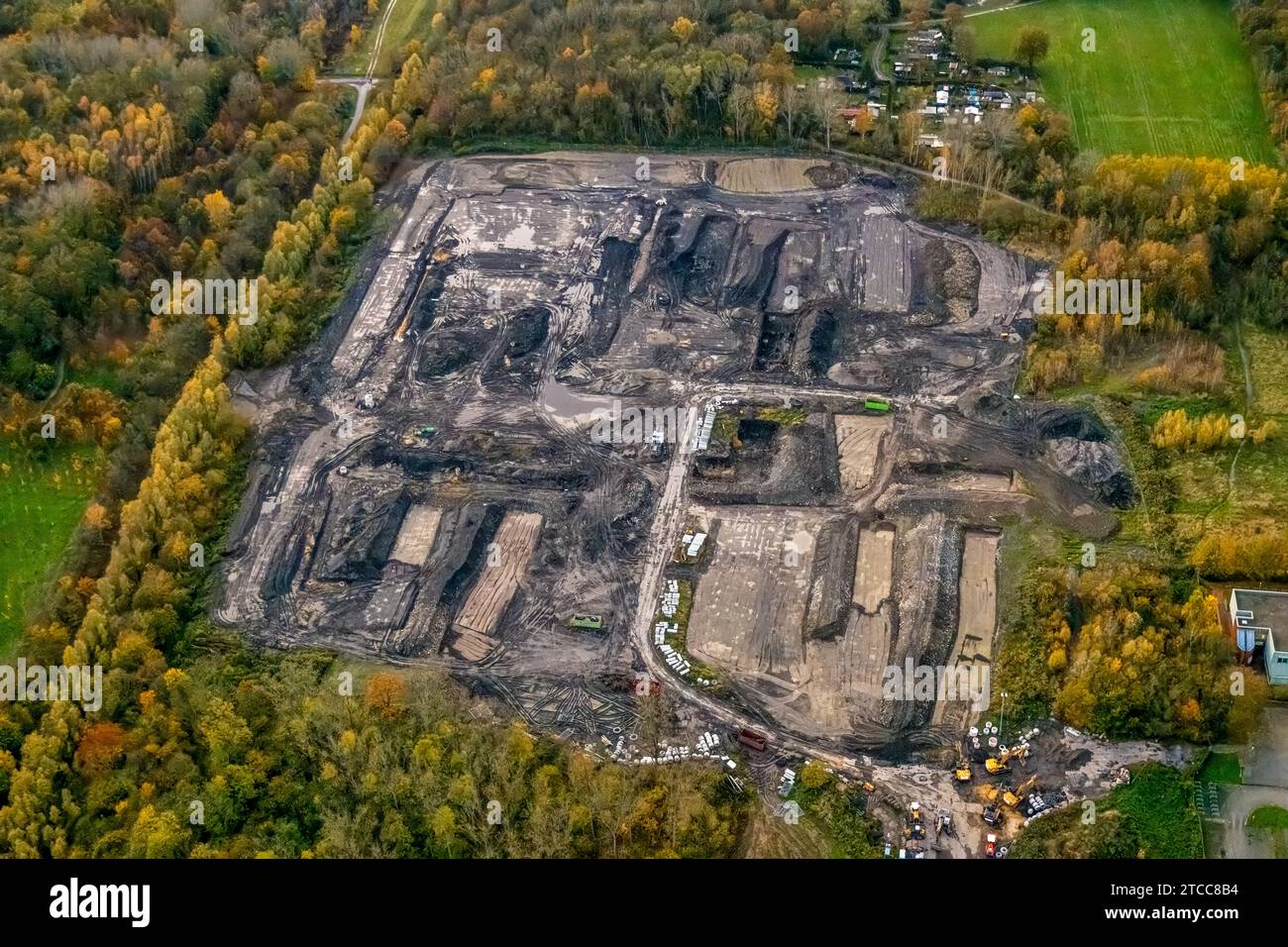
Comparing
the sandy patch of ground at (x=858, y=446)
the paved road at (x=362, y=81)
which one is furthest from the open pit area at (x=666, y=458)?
the paved road at (x=362, y=81)

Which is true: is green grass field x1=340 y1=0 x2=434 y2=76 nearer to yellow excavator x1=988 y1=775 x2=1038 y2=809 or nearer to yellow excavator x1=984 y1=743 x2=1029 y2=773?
yellow excavator x1=984 y1=743 x2=1029 y2=773

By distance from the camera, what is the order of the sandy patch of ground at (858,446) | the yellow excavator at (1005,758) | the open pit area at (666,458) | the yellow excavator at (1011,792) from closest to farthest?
the yellow excavator at (1011,792) < the yellow excavator at (1005,758) < the open pit area at (666,458) < the sandy patch of ground at (858,446)

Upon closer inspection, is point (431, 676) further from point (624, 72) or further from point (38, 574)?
point (624, 72)

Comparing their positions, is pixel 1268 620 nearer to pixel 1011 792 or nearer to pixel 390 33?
pixel 1011 792

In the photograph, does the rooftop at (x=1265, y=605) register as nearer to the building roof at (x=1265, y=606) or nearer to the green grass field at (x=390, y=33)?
the building roof at (x=1265, y=606)

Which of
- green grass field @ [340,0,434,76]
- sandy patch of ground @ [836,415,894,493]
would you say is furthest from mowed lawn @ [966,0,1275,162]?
green grass field @ [340,0,434,76]

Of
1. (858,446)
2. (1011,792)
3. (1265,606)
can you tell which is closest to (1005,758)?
(1011,792)
